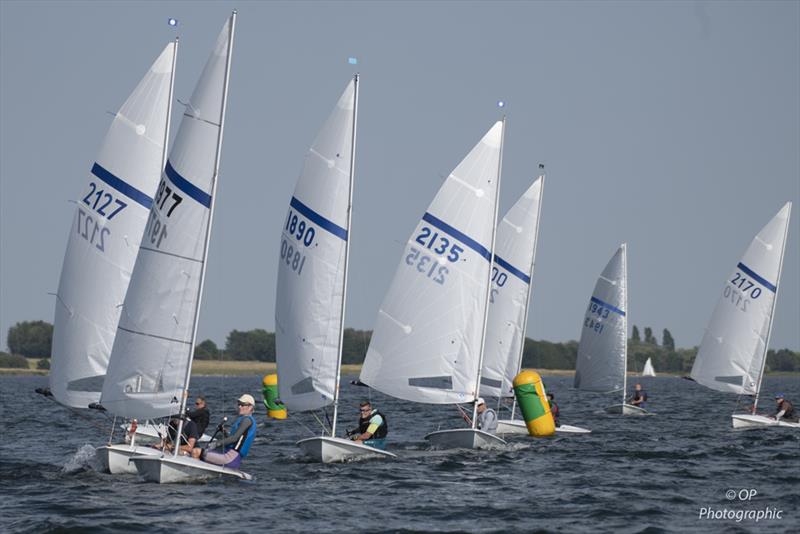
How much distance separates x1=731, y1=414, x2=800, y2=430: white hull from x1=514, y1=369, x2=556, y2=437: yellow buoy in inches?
316

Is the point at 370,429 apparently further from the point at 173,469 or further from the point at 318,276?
the point at 173,469

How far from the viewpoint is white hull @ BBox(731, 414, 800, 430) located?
37.0 metres

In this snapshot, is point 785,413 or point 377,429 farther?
point 785,413

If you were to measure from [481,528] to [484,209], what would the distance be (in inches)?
495

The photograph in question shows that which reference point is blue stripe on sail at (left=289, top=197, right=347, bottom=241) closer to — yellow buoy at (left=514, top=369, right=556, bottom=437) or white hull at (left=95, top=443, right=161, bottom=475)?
white hull at (left=95, top=443, right=161, bottom=475)

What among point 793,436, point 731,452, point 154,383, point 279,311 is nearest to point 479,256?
point 279,311

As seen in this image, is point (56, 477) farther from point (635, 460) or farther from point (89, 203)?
point (635, 460)

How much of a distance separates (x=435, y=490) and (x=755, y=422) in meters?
18.9

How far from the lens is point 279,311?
25797 mm

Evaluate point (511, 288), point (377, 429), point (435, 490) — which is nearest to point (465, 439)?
point (377, 429)

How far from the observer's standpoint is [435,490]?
849 inches

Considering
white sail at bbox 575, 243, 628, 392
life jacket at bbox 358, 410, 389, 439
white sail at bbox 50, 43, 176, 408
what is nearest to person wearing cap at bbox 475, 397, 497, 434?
life jacket at bbox 358, 410, 389, 439

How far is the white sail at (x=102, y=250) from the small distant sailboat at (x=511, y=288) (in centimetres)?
Answer: 1513

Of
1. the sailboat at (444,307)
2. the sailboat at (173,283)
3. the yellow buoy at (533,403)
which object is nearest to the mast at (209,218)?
the sailboat at (173,283)
